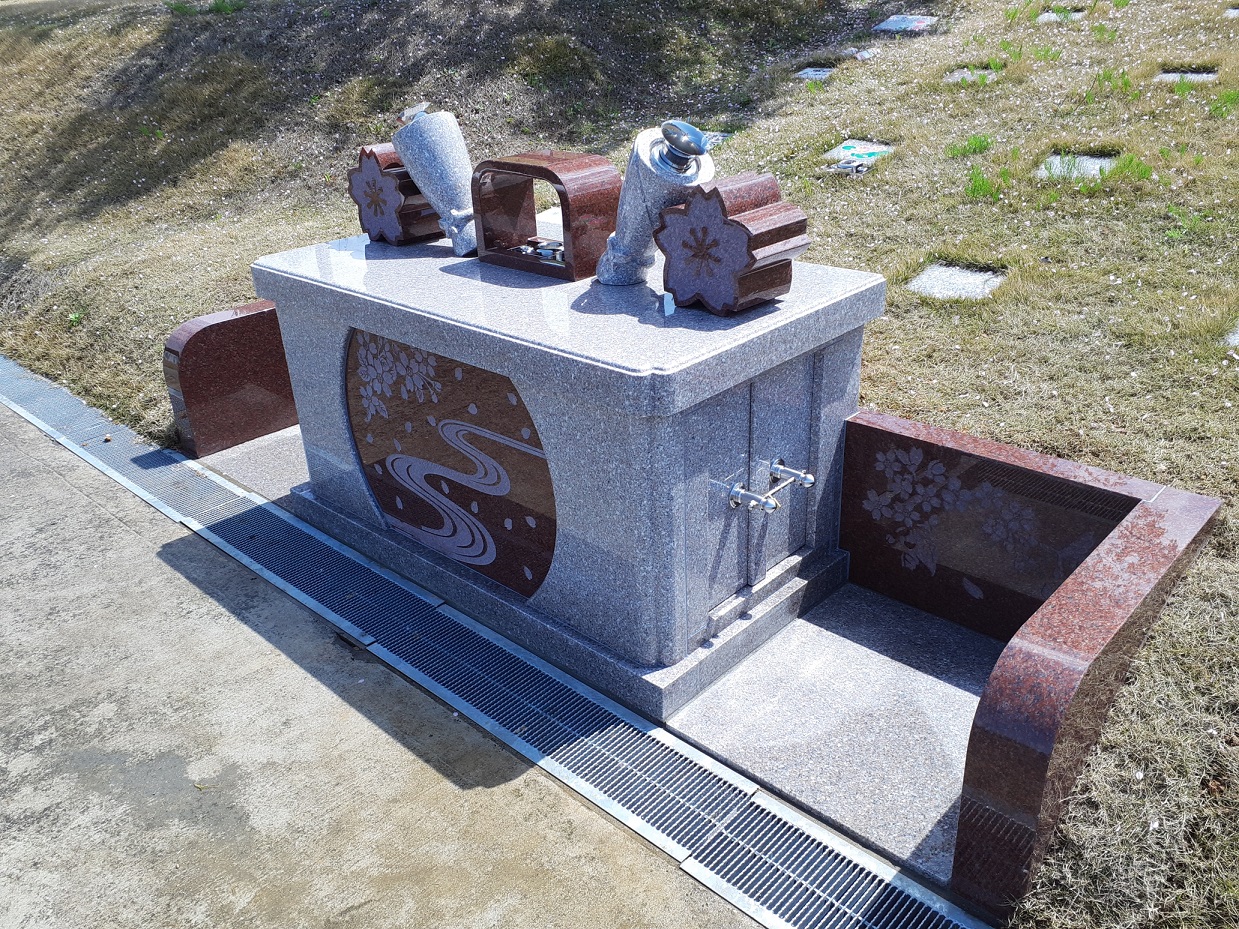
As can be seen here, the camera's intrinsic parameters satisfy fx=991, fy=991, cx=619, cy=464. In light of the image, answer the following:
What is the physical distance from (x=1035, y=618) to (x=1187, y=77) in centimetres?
774

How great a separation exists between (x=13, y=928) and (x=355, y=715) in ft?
4.48

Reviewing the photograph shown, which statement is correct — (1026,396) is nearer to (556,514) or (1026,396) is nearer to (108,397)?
(556,514)

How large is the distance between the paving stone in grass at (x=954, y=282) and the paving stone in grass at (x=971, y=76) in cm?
414

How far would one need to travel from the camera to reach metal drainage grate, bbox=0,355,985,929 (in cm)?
328

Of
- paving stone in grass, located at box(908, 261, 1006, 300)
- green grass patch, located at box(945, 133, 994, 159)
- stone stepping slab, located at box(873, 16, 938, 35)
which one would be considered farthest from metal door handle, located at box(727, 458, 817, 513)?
stone stepping slab, located at box(873, 16, 938, 35)

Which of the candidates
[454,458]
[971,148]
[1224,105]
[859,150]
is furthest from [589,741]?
[1224,105]

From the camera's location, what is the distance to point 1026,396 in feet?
17.1

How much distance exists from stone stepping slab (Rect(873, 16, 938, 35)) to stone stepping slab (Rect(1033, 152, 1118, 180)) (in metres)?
6.45

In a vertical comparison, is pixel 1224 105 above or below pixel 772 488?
above

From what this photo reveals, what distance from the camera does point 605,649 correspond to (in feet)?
14.0

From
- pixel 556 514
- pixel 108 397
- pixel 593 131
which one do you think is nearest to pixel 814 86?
pixel 593 131

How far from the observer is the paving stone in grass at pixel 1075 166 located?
24.0 feet

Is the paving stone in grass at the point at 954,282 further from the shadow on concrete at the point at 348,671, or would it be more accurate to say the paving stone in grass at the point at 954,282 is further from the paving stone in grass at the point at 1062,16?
the paving stone in grass at the point at 1062,16

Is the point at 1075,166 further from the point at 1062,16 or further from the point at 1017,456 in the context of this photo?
the point at 1062,16
